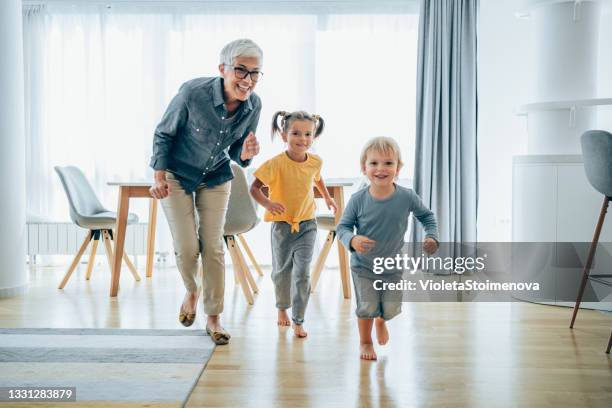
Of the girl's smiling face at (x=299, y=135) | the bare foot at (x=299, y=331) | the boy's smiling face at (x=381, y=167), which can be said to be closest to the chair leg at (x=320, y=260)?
the bare foot at (x=299, y=331)

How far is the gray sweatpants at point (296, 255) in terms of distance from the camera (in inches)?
105

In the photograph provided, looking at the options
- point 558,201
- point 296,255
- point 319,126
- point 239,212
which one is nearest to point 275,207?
point 296,255

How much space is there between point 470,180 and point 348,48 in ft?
5.14

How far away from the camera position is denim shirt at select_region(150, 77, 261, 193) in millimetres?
2346

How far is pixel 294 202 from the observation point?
8.72 ft

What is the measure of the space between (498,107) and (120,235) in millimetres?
3122

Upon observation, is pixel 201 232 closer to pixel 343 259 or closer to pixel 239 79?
pixel 239 79

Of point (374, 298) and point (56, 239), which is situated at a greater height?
point (374, 298)

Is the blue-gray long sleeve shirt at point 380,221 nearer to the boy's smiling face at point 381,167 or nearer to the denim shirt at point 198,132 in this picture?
the boy's smiling face at point 381,167

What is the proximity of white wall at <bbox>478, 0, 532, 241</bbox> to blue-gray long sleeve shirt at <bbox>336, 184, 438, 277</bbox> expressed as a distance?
299 centimetres

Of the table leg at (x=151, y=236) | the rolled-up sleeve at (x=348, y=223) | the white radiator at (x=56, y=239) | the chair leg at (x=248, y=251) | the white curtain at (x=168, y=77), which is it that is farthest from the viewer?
the white curtain at (x=168, y=77)

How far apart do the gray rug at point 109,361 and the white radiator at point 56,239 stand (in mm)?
2512

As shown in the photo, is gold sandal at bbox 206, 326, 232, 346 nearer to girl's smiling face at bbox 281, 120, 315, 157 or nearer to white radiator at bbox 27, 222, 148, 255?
girl's smiling face at bbox 281, 120, 315, 157

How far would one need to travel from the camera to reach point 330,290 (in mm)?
4047
